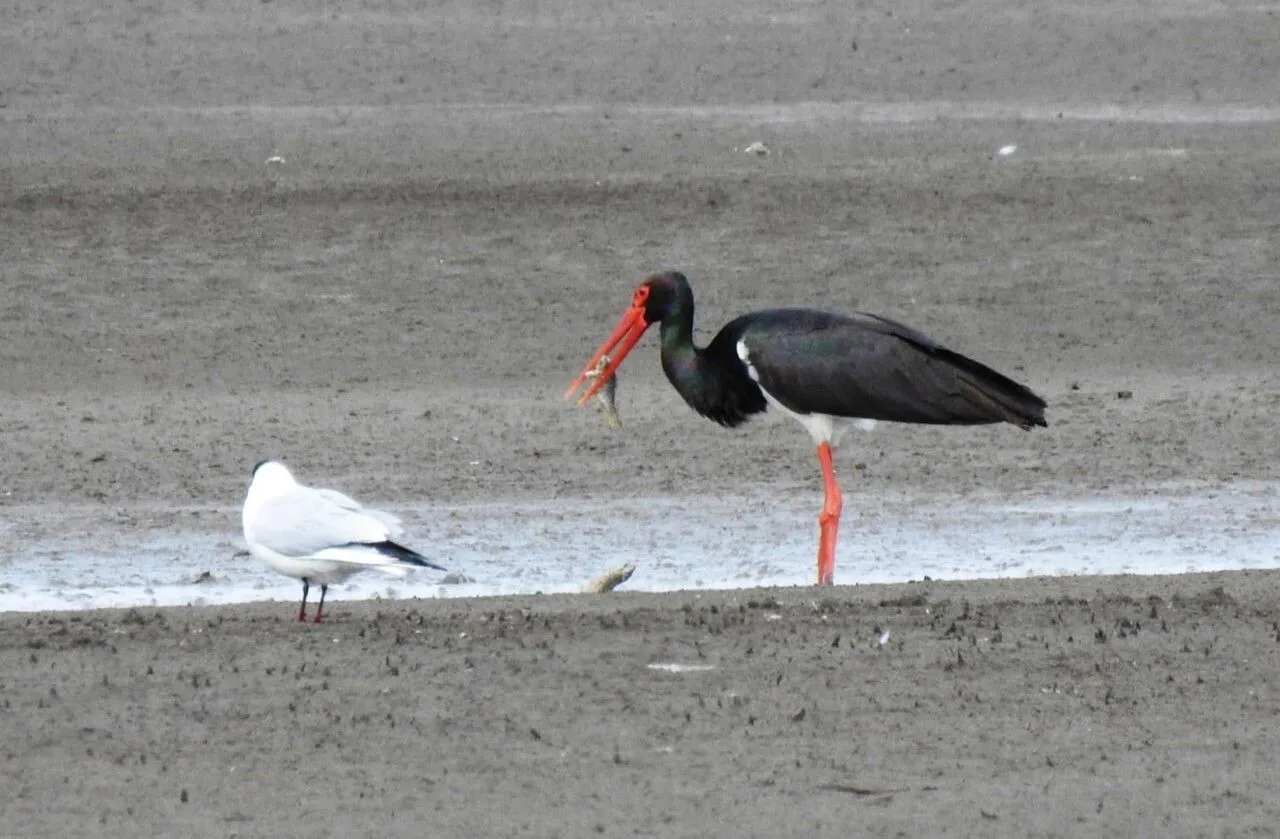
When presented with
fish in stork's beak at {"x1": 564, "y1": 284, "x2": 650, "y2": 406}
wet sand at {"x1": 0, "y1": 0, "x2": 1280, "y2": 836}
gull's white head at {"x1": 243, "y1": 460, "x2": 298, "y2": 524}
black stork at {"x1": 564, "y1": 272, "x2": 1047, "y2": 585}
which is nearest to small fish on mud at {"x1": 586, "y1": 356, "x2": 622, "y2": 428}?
fish in stork's beak at {"x1": 564, "y1": 284, "x2": 650, "y2": 406}

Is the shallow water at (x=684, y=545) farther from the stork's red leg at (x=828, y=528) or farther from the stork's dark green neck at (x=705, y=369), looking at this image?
the stork's dark green neck at (x=705, y=369)

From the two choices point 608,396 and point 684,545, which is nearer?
point 684,545

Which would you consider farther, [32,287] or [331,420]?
[32,287]

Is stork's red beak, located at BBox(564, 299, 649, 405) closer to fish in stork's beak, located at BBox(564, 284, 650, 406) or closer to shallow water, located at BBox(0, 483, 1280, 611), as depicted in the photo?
fish in stork's beak, located at BBox(564, 284, 650, 406)

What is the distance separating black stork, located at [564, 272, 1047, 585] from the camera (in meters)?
8.73

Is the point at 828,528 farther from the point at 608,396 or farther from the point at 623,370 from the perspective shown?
the point at 623,370

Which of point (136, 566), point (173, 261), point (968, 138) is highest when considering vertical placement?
point (968, 138)

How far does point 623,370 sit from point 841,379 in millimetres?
3065

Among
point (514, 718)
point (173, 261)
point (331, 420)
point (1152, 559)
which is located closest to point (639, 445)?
point (331, 420)

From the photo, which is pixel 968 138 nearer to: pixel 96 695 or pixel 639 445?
pixel 639 445

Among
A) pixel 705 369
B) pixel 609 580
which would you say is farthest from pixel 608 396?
pixel 609 580

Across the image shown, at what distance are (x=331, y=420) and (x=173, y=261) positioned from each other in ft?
7.33

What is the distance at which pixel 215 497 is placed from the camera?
9797 millimetres

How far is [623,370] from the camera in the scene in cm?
1169
